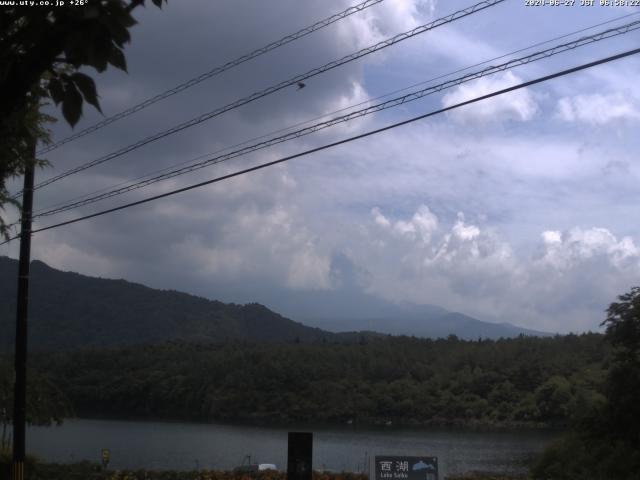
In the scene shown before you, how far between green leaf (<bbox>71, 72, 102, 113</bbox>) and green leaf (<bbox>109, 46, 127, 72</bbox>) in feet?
0.48

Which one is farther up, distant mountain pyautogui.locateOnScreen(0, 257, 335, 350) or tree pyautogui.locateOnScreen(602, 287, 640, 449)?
distant mountain pyautogui.locateOnScreen(0, 257, 335, 350)

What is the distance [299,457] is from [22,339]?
8738mm

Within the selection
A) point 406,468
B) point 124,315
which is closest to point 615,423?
point 406,468

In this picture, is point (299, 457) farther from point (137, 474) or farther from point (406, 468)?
point (137, 474)

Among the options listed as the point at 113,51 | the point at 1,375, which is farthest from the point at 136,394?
the point at 113,51

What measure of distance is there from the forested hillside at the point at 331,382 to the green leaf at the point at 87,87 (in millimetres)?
54051

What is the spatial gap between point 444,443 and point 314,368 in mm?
31173

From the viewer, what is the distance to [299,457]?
39.2 ft

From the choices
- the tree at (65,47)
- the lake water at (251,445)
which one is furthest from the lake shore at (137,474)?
the tree at (65,47)

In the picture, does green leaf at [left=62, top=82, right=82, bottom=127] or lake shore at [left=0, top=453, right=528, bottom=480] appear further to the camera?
lake shore at [left=0, top=453, right=528, bottom=480]

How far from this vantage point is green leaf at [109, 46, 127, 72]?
3.91 metres

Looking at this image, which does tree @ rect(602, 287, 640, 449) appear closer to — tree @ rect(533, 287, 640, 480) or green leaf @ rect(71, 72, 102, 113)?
tree @ rect(533, 287, 640, 480)

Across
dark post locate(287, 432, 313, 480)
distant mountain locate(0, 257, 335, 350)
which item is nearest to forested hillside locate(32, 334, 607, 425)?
dark post locate(287, 432, 313, 480)

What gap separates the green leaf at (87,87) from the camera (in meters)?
3.92
